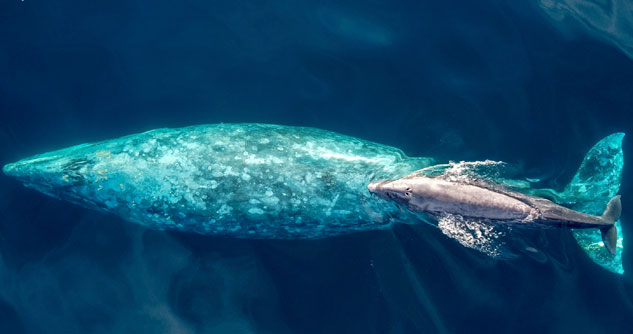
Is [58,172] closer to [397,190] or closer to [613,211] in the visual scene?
[397,190]

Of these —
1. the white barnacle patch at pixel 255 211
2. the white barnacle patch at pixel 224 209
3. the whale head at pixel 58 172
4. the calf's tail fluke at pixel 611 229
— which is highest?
the whale head at pixel 58 172

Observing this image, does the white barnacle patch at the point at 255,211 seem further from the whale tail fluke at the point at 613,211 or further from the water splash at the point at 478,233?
the whale tail fluke at the point at 613,211

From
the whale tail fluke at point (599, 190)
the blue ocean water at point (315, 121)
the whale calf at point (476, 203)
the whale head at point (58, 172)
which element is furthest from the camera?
the blue ocean water at point (315, 121)

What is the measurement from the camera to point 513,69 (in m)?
7.21

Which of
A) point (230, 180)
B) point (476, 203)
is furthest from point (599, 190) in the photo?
point (230, 180)

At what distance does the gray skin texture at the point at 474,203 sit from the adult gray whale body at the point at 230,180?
3.51 ft

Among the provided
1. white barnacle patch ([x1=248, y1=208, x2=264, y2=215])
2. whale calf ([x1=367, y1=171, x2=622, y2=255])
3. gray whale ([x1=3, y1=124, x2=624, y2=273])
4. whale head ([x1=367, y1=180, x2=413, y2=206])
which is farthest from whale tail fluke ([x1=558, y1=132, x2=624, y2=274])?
white barnacle patch ([x1=248, y1=208, x2=264, y2=215])

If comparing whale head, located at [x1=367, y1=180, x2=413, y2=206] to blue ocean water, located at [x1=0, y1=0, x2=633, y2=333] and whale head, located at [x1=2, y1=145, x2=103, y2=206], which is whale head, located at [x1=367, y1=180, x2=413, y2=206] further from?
whale head, located at [x1=2, y1=145, x2=103, y2=206]

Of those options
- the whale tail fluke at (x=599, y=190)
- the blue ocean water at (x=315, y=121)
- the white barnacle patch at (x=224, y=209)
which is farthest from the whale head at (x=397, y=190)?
the whale tail fluke at (x=599, y=190)

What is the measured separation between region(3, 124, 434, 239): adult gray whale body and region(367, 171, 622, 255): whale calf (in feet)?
3.34

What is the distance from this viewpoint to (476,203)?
4.81 m

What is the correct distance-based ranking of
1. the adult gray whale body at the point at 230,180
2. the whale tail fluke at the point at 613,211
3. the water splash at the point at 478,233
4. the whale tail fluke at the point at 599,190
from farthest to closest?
the whale tail fluke at the point at 599,190 < the adult gray whale body at the point at 230,180 < the whale tail fluke at the point at 613,211 < the water splash at the point at 478,233

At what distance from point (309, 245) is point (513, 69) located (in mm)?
4973

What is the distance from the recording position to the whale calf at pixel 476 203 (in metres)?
4.80
